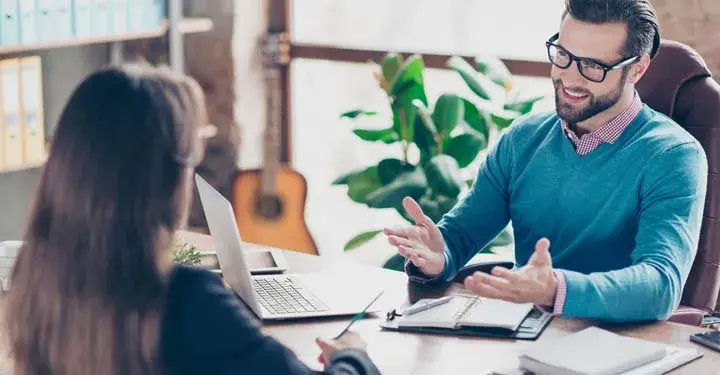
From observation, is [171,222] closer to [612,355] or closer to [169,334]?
[169,334]

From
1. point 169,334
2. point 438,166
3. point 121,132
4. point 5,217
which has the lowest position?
point 5,217

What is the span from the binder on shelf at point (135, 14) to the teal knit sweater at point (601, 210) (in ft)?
5.35

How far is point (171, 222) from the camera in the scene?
4.35 feet

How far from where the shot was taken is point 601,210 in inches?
88.7

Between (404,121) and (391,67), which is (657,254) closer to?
(404,121)

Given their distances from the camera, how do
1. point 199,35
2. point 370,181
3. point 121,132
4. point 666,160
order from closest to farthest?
1. point 121,132
2. point 666,160
3. point 370,181
4. point 199,35

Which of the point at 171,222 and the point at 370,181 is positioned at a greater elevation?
the point at 171,222

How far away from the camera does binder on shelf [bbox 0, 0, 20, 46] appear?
316 cm

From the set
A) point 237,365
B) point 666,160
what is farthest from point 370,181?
point 237,365

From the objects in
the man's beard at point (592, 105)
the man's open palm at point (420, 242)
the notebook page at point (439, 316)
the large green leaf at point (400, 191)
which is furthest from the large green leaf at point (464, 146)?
the notebook page at point (439, 316)

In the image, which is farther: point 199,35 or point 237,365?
point 199,35

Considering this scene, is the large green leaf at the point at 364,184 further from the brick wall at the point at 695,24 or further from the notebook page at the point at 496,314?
the notebook page at the point at 496,314

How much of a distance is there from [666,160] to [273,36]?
2.31 m

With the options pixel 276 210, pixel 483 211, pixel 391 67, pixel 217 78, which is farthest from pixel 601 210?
pixel 217 78
